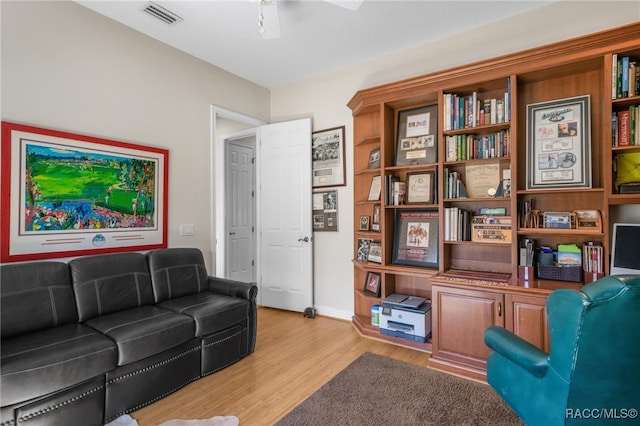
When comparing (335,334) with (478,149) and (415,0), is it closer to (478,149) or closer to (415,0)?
(478,149)

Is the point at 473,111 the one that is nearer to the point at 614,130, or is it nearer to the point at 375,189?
the point at 614,130

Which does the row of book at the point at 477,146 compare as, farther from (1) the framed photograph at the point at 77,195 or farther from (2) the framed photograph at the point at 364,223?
(1) the framed photograph at the point at 77,195

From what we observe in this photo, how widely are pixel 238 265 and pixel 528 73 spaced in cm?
449

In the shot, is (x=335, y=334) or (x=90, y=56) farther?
(x=335, y=334)

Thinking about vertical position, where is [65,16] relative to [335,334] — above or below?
above

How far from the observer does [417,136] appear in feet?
10.5

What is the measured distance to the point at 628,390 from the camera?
1.30 meters

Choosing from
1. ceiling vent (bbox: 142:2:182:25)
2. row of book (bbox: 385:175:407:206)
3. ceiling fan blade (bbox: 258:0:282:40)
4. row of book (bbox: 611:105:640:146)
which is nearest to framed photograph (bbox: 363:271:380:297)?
row of book (bbox: 385:175:407:206)

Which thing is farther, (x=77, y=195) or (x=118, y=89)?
(x=118, y=89)

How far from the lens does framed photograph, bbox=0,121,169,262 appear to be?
2285mm

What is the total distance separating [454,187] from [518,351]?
1638 mm

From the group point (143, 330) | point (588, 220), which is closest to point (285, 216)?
point (143, 330)

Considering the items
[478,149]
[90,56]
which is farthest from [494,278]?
[90,56]
